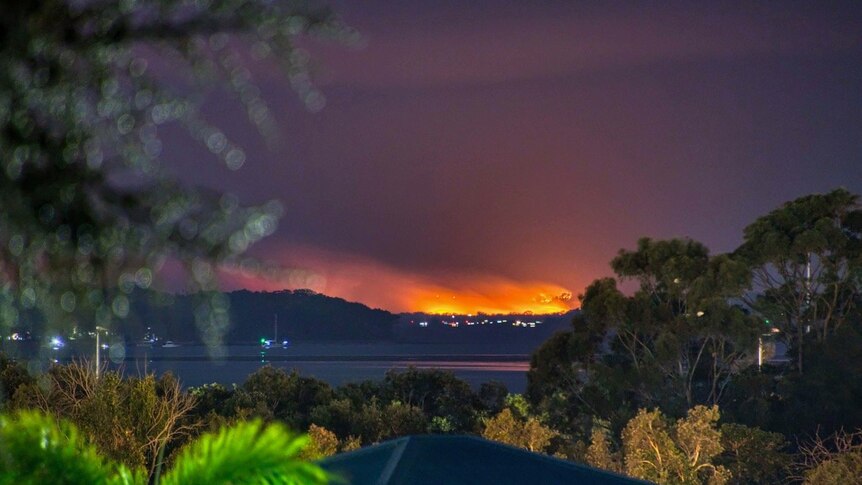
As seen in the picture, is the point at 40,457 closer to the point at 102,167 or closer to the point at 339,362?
the point at 102,167

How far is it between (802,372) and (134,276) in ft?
90.8

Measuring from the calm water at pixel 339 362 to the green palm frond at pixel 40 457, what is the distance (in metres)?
75.4

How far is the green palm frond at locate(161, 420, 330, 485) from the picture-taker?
15.0 feet

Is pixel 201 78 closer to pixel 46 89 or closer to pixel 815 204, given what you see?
pixel 46 89

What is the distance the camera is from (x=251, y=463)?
4566mm

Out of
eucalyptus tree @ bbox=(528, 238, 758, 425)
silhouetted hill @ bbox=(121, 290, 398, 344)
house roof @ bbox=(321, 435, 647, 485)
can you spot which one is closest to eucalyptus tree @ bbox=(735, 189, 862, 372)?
eucalyptus tree @ bbox=(528, 238, 758, 425)

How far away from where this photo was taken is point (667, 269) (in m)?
30.8

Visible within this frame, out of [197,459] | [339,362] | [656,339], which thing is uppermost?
[656,339]

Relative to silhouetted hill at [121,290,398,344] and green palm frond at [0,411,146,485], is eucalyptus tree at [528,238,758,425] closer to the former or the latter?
silhouetted hill at [121,290,398,344]

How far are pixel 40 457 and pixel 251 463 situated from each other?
3.00ft

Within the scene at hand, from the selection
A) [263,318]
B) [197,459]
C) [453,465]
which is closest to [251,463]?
[197,459]

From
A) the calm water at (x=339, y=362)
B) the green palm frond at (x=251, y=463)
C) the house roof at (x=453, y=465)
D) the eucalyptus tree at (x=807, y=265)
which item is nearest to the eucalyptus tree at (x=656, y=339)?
the eucalyptus tree at (x=807, y=265)

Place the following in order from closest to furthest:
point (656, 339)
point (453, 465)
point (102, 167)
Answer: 1. point (102, 167)
2. point (453, 465)
3. point (656, 339)

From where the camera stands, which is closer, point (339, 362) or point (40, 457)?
point (40, 457)
